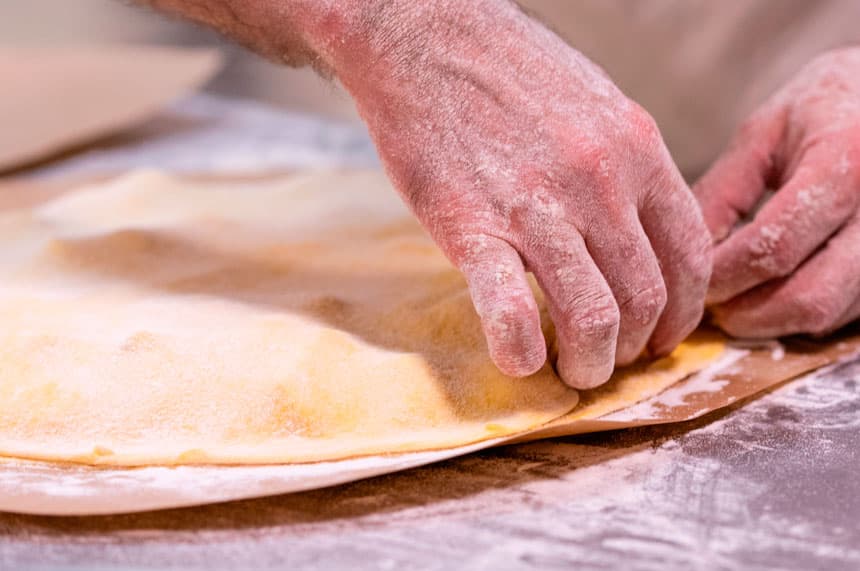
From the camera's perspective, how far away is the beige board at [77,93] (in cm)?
208

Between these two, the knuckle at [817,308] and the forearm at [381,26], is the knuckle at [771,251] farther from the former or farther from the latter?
the forearm at [381,26]

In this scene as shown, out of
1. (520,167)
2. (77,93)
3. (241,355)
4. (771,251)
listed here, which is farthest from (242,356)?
(77,93)

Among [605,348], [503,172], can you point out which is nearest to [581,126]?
[503,172]

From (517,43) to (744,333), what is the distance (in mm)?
488

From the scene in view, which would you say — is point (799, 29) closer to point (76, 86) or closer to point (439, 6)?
point (439, 6)

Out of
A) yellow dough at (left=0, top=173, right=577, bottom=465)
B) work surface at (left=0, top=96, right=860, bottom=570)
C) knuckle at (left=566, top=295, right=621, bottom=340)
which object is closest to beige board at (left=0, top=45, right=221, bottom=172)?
yellow dough at (left=0, top=173, right=577, bottom=465)

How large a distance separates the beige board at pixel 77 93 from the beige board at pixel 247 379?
0.91m

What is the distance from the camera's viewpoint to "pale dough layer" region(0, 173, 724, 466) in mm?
896

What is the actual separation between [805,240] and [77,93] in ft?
5.68

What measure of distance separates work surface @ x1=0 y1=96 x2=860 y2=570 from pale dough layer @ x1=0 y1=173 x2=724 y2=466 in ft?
0.17

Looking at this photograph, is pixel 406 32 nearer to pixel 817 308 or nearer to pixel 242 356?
pixel 242 356

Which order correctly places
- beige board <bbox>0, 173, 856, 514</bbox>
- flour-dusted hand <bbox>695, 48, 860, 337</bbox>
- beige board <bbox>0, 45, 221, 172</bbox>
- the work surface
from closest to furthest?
the work surface < beige board <bbox>0, 173, 856, 514</bbox> < flour-dusted hand <bbox>695, 48, 860, 337</bbox> < beige board <bbox>0, 45, 221, 172</bbox>

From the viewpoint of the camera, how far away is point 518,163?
2.94ft

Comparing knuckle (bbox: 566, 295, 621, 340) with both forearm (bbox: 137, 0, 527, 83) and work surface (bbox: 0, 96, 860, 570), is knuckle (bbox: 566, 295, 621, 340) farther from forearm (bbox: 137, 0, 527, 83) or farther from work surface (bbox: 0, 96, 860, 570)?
forearm (bbox: 137, 0, 527, 83)
